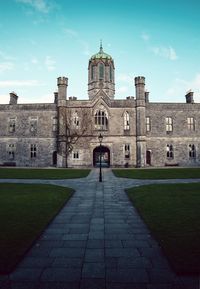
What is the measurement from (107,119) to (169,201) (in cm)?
2713

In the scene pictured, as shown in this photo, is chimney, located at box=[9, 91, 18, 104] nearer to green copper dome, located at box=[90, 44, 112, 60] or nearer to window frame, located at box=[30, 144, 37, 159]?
window frame, located at box=[30, 144, 37, 159]

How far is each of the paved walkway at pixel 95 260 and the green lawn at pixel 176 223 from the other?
0.69ft

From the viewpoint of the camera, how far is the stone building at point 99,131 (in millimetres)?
36156

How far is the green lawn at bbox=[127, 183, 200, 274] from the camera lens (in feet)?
15.2

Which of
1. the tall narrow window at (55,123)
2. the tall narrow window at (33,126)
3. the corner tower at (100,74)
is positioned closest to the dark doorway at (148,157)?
the corner tower at (100,74)

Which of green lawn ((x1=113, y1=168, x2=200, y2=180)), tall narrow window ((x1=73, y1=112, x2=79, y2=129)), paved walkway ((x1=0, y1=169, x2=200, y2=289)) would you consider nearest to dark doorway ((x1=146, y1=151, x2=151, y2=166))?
tall narrow window ((x1=73, y1=112, x2=79, y2=129))

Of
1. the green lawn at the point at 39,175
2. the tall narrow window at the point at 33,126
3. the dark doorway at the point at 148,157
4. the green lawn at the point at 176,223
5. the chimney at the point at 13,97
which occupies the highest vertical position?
the chimney at the point at 13,97

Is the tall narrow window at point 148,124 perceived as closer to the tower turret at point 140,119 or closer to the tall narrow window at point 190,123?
the tower turret at point 140,119

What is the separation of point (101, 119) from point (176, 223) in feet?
98.9

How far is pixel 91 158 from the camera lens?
119ft

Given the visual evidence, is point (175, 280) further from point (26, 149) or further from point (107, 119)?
point (26, 149)

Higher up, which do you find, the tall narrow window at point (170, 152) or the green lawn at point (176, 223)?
the tall narrow window at point (170, 152)

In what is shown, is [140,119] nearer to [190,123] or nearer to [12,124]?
[190,123]

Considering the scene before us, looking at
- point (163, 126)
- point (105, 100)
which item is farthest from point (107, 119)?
point (163, 126)
